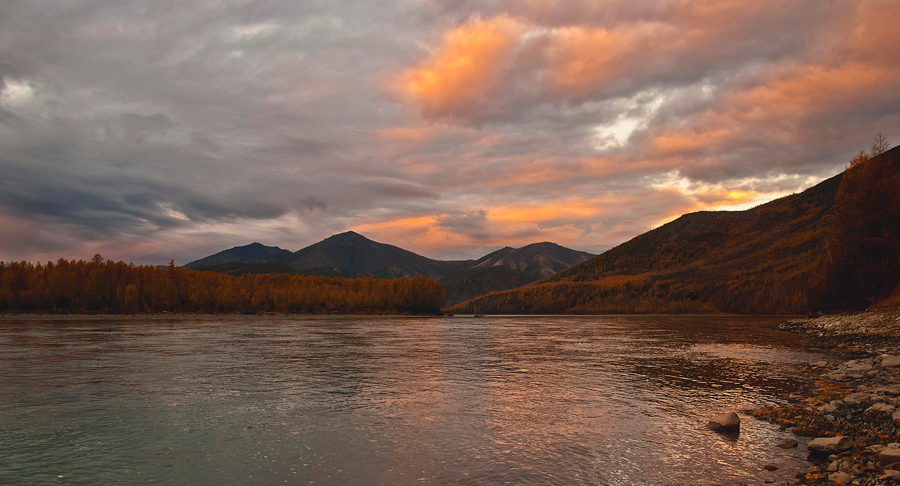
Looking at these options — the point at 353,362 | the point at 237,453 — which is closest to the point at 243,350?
the point at 353,362

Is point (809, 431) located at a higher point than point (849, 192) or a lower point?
lower

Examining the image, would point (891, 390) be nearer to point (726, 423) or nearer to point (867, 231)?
point (726, 423)

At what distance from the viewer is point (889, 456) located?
523 inches

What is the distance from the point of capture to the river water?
591 inches

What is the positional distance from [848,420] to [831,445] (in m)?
4.44

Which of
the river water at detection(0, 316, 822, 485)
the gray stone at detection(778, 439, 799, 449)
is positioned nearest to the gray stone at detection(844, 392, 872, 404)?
the river water at detection(0, 316, 822, 485)

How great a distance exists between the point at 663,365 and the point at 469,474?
33.3 m

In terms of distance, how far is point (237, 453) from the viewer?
17.0m

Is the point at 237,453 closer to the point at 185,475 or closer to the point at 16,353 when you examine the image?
the point at 185,475

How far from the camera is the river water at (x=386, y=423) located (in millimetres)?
15023

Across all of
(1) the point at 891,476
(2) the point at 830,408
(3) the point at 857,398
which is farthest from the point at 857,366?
(1) the point at 891,476

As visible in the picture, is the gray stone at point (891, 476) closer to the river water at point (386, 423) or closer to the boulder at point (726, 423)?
the river water at point (386, 423)

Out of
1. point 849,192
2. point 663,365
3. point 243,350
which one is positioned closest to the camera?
point 663,365

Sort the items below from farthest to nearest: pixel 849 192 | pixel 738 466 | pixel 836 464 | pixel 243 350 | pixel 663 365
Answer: pixel 849 192
pixel 243 350
pixel 663 365
pixel 738 466
pixel 836 464
